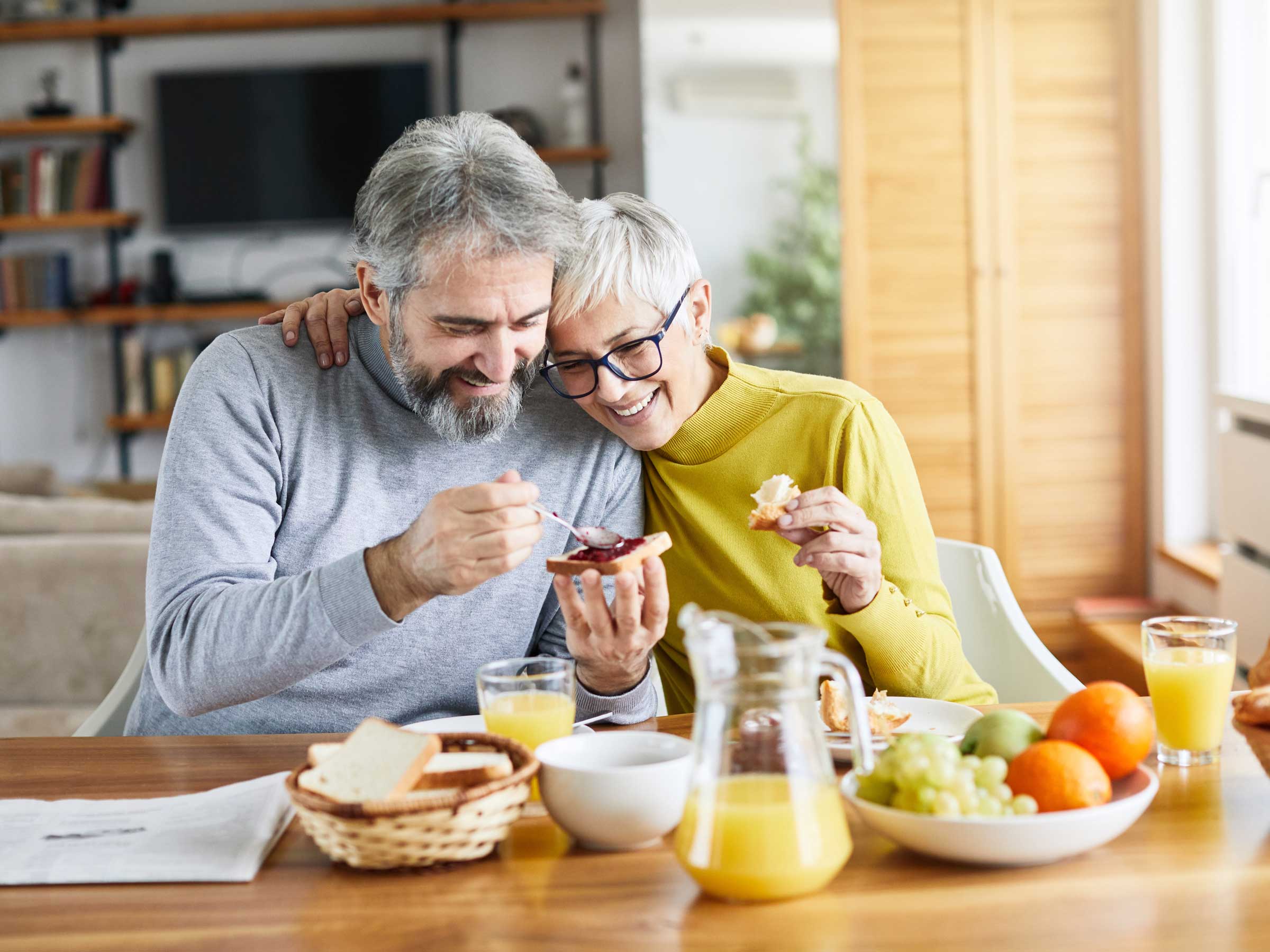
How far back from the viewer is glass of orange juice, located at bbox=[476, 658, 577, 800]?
3.93ft

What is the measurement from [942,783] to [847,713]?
0.34 metres

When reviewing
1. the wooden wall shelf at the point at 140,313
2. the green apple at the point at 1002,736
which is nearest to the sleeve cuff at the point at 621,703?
the green apple at the point at 1002,736

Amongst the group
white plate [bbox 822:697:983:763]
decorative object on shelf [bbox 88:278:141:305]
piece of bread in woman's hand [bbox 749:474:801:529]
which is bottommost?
white plate [bbox 822:697:983:763]

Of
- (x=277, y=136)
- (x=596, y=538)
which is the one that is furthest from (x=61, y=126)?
(x=596, y=538)

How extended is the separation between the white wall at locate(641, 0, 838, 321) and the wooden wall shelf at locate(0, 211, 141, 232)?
104 inches

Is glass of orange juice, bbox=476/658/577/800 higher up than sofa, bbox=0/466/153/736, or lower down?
higher up

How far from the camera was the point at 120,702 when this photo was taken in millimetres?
1851

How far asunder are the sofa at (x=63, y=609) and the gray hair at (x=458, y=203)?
1.71 meters

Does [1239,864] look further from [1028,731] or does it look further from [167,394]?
[167,394]

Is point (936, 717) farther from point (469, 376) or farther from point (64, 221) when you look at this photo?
point (64, 221)

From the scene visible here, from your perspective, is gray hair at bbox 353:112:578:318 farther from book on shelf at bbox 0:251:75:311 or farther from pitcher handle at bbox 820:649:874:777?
book on shelf at bbox 0:251:75:311

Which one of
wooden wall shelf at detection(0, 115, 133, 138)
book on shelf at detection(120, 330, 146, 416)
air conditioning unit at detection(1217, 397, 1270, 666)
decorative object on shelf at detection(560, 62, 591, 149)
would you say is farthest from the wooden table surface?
wooden wall shelf at detection(0, 115, 133, 138)

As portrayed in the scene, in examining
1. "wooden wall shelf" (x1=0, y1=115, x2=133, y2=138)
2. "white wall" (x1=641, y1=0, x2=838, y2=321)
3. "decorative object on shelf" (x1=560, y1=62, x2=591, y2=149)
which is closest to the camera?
"white wall" (x1=641, y1=0, x2=838, y2=321)

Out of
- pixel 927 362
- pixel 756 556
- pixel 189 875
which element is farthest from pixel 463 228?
pixel 927 362
